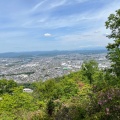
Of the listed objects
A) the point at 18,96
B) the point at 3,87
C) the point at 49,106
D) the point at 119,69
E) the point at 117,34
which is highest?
the point at 117,34

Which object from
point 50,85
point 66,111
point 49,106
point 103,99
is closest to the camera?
point 103,99

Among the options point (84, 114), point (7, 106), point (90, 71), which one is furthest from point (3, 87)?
point (84, 114)

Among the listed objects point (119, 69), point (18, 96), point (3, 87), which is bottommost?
point (3, 87)

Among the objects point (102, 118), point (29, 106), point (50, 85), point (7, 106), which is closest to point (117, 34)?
point (102, 118)

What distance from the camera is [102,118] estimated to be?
6574 mm

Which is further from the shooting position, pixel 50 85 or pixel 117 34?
pixel 50 85

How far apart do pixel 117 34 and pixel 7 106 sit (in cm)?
1215

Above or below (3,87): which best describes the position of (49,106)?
above

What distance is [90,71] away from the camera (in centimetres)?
3219

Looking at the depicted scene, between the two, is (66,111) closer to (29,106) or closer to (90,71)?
(29,106)

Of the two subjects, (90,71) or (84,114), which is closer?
(84,114)

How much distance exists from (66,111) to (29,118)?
2.35m

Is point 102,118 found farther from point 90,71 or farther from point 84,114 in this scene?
point 90,71

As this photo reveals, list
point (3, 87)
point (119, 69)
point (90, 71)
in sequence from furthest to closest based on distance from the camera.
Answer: point (3, 87), point (90, 71), point (119, 69)
